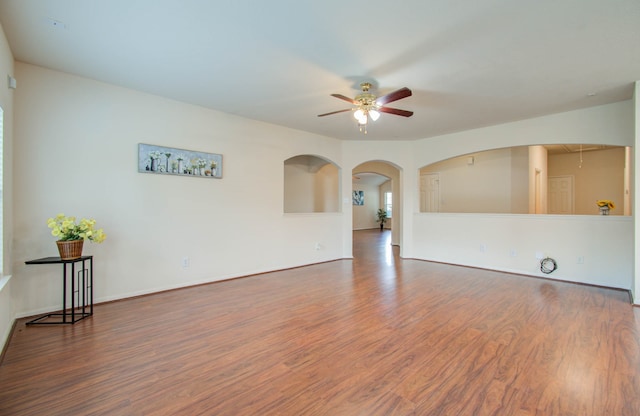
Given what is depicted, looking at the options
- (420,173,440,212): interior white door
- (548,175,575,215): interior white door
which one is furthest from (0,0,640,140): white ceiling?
(548,175,575,215): interior white door

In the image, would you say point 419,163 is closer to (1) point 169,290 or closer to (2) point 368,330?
(2) point 368,330

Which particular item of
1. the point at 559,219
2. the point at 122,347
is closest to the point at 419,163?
the point at 559,219

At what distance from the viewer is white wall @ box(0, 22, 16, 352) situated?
2.40 m

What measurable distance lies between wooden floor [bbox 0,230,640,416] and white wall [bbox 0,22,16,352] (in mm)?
234

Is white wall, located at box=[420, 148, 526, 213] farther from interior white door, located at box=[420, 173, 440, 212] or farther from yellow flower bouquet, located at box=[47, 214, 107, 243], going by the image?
yellow flower bouquet, located at box=[47, 214, 107, 243]

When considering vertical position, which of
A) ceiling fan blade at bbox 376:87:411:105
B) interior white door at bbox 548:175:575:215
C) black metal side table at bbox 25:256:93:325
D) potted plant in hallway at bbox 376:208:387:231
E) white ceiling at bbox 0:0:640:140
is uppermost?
white ceiling at bbox 0:0:640:140

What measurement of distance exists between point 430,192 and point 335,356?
7.02m

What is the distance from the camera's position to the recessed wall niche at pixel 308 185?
7.70 m

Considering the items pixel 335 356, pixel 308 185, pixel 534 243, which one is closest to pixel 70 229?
pixel 335 356

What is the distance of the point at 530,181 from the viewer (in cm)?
649

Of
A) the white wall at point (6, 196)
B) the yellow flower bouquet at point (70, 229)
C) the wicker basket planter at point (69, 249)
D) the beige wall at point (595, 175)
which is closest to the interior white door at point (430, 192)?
the beige wall at point (595, 175)

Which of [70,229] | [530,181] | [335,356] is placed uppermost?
[530,181]

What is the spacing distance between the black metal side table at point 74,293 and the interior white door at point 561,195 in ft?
35.4

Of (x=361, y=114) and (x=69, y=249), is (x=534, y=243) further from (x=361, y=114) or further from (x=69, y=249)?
(x=69, y=249)
